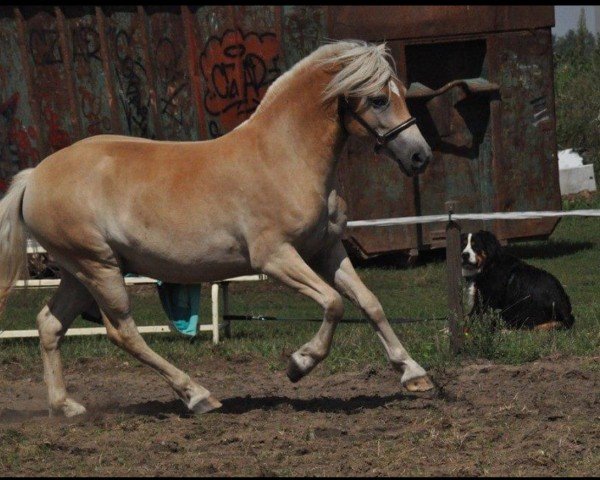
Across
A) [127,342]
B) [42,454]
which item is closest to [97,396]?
[127,342]

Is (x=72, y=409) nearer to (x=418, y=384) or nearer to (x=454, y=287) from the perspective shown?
(x=418, y=384)

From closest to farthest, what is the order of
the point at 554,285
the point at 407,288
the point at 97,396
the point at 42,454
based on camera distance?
the point at 42,454 < the point at 97,396 < the point at 554,285 < the point at 407,288

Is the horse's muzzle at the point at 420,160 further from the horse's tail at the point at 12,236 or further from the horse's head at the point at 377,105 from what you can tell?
the horse's tail at the point at 12,236

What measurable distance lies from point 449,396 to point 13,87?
7.62 metres

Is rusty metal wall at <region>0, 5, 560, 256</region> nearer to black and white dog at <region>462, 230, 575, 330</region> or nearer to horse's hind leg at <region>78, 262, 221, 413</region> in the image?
black and white dog at <region>462, 230, 575, 330</region>

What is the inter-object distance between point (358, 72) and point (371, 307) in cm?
132

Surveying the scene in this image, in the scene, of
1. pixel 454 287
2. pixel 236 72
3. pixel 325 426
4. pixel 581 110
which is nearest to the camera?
pixel 325 426

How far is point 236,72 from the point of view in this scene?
13.3 metres

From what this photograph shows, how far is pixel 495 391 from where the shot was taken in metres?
7.34

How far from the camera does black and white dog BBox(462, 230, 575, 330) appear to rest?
380 inches

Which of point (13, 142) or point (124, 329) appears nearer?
point (124, 329)

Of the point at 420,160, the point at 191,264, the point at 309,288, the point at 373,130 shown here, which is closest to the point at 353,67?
the point at 373,130

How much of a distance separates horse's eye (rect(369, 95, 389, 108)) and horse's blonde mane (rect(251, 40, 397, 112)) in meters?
0.05

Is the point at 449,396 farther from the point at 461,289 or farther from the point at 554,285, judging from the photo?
the point at 554,285
